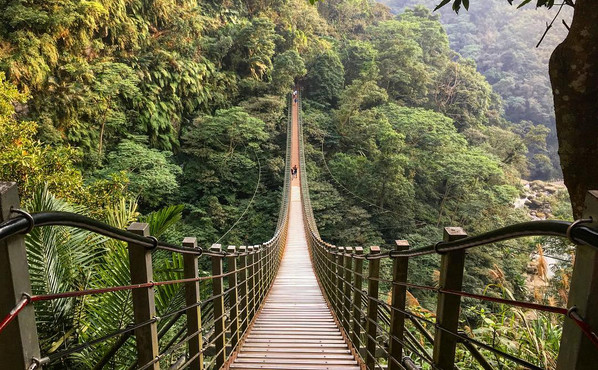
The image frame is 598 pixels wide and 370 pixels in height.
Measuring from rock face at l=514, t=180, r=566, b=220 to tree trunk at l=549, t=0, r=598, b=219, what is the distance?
51.4 feet

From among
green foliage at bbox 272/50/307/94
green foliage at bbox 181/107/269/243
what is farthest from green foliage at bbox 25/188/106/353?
green foliage at bbox 272/50/307/94

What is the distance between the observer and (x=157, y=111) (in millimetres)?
10602

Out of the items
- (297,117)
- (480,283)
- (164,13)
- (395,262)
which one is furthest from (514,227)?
(297,117)

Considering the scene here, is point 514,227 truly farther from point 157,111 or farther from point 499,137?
point 499,137

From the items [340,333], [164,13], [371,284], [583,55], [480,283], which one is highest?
[164,13]

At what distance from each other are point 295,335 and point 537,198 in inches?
766

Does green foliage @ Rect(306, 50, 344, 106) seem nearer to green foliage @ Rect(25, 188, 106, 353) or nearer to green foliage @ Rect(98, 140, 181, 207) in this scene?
green foliage @ Rect(98, 140, 181, 207)

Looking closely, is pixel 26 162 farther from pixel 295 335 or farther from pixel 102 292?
pixel 102 292

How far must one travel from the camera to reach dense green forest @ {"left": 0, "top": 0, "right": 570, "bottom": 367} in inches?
152

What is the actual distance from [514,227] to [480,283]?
9.77 metres

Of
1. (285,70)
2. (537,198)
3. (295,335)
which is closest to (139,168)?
(295,335)

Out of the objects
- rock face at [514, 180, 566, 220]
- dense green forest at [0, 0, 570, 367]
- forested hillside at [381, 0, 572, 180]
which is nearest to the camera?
dense green forest at [0, 0, 570, 367]

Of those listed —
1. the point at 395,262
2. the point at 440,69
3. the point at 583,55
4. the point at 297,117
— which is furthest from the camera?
the point at 440,69

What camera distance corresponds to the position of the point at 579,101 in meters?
1.14
